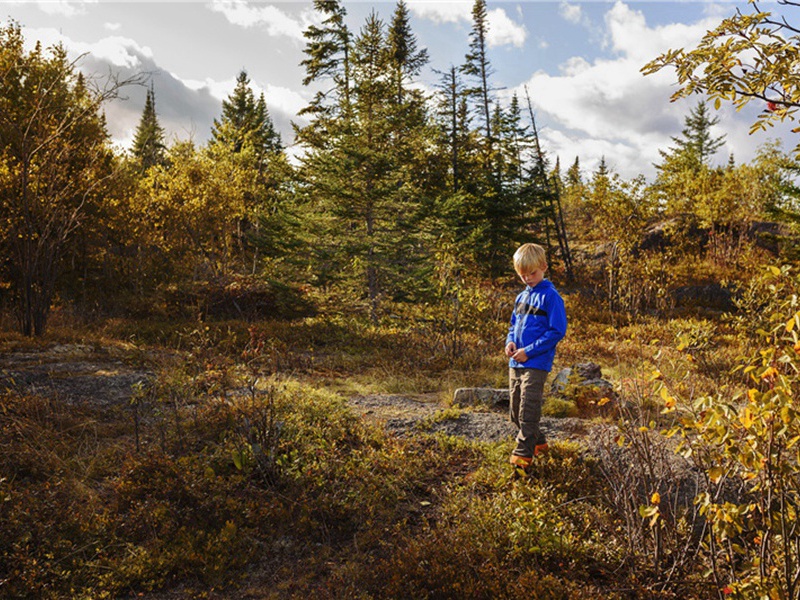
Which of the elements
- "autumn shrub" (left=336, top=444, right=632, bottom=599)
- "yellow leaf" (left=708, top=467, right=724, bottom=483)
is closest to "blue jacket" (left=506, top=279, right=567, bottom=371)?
"autumn shrub" (left=336, top=444, right=632, bottom=599)

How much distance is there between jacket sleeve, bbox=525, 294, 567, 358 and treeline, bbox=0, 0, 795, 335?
19.3 feet

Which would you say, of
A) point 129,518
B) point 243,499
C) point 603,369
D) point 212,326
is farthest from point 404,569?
point 212,326

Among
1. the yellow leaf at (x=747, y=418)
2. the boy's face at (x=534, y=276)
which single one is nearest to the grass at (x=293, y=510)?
the yellow leaf at (x=747, y=418)

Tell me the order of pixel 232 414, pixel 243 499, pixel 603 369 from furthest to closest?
pixel 603 369 → pixel 232 414 → pixel 243 499

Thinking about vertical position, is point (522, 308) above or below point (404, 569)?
above

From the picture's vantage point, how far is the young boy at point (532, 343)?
427 cm

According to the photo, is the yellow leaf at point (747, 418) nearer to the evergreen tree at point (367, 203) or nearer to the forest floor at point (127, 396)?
the forest floor at point (127, 396)

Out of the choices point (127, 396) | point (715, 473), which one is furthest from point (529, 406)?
point (127, 396)

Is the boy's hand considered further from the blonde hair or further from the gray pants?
the blonde hair

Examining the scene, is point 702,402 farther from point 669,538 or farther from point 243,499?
point 243,499

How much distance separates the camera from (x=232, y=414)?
5383 mm

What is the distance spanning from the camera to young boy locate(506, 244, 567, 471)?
4.27 metres

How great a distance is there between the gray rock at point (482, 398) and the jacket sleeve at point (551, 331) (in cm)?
261

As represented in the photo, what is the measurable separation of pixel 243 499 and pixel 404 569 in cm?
174
